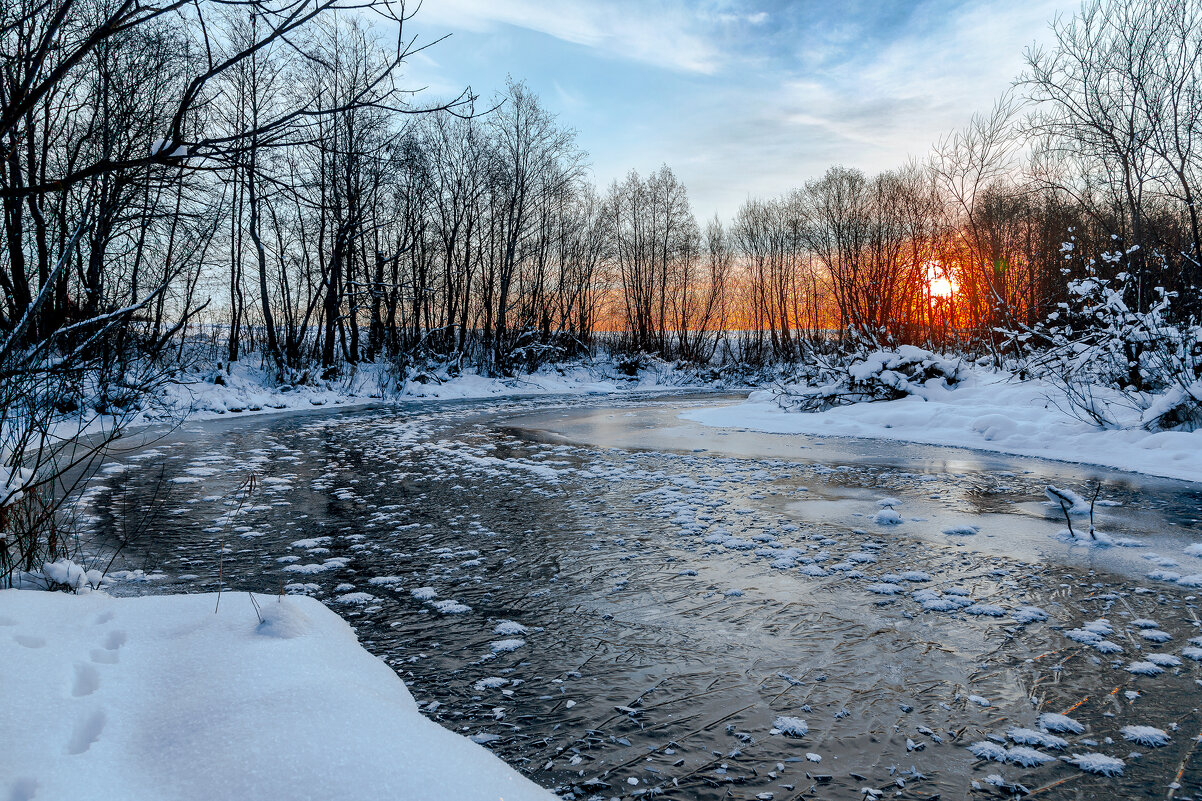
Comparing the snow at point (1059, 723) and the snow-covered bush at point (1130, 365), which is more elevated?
the snow-covered bush at point (1130, 365)

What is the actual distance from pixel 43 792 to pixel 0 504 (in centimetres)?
221

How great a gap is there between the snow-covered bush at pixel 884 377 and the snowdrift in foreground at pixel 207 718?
13.4m

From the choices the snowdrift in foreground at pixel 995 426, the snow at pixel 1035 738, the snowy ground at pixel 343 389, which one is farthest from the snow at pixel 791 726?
the snowy ground at pixel 343 389

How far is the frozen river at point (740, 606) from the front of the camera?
95.0 inches

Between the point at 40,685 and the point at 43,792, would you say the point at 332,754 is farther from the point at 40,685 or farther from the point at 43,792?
the point at 40,685

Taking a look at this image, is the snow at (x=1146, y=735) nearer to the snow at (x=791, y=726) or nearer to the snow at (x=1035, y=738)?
the snow at (x=1035, y=738)

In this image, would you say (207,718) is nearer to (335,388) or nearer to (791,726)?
(791,726)

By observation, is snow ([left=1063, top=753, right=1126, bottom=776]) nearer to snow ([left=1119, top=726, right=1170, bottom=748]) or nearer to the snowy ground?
snow ([left=1119, top=726, right=1170, bottom=748])

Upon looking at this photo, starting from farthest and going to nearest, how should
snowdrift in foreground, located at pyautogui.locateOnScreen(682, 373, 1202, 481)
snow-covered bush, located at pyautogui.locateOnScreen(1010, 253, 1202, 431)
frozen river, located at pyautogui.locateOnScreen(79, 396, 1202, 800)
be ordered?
snow-covered bush, located at pyautogui.locateOnScreen(1010, 253, 1202, 431)
snowdrift in foreground, located at pyautogui.locateOnScreen(682, 373, 1202, 481)
frozen river, located at pyautogui.locateOnScreen(79, 396, 1202, 800)

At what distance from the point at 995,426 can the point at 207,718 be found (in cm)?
1171

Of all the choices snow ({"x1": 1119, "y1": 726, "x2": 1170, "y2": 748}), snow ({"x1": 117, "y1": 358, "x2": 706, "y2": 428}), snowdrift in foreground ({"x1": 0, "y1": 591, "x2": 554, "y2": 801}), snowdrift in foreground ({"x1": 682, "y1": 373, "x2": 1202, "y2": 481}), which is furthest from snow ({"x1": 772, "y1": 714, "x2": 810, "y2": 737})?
snow ({"x1": 117, "y1": 358, "x2": 706, "y2": 428})

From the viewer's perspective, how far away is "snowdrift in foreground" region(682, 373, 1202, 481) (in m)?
8.73

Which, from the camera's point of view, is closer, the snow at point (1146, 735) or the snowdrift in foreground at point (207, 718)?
the snowdrift in foreground at point (207, 718)

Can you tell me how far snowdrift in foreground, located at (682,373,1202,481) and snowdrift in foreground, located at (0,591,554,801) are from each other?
30.8 feet
